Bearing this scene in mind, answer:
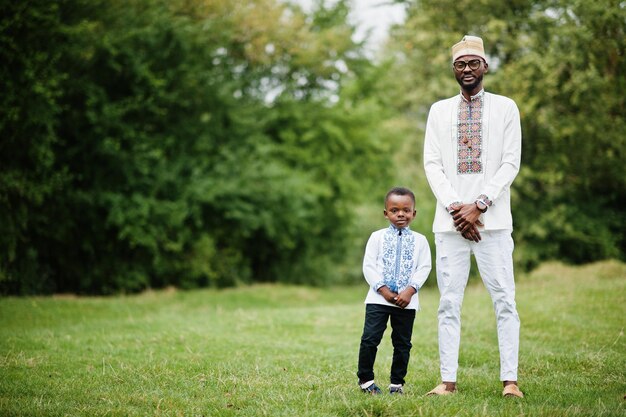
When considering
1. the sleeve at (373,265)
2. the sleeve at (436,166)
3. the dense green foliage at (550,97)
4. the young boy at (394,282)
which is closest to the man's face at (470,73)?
the sleeve at (436,166)

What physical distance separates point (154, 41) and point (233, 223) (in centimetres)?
625

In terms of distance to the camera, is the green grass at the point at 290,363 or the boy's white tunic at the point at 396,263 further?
the boy's white tunic at the point at 396,263

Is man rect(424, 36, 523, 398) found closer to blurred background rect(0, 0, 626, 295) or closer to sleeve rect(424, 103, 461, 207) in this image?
sleeve rect(424, 103, 461, 207)

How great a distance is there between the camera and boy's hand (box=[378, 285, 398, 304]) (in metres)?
5.15

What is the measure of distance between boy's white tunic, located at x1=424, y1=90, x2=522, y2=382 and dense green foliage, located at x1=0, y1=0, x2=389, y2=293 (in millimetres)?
10683

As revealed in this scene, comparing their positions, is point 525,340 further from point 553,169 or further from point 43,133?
point 553,169

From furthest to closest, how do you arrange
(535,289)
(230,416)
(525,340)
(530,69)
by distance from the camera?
(530,69) → (535,289) → (525,340) → (230,416)

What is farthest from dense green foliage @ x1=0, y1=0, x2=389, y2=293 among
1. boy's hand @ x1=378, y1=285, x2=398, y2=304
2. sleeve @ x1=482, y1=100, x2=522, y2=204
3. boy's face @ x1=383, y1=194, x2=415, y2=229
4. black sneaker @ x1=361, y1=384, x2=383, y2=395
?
sleeve @ x1=482, y1=100, x2=522, y2=204

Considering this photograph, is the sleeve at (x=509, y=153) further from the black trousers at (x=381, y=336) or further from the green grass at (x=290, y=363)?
the green grass at (x=290, y=363)

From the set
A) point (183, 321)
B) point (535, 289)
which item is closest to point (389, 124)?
point (535, 289)

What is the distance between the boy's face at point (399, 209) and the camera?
531 centimetres

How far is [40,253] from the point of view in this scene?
17.2 metres

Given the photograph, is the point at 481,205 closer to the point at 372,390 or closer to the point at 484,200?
the point at 484,200

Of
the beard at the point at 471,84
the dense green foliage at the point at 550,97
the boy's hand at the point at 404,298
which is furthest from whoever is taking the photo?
the dense green foliage at the point at 550,97
